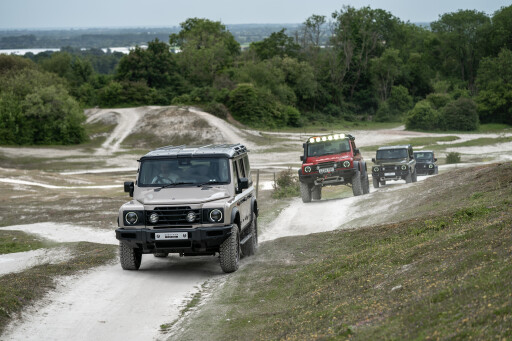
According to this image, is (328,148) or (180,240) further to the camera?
(328,148)

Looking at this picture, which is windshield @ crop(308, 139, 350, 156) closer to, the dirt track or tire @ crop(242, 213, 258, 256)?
the dirt track

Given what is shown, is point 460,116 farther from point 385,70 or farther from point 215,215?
point 215,215

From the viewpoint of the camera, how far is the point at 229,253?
46.8ft

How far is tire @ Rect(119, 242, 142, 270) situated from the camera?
14562mm

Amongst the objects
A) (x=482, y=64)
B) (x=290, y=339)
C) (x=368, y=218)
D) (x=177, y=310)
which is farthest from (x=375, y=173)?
(x=482, y=64)

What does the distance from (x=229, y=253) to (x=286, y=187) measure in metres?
21.4

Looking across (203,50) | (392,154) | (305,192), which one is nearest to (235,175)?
(305,192)

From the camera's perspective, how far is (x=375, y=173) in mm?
34938

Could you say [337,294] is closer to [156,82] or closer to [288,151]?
[288,151]

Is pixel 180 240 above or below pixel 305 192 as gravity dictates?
above

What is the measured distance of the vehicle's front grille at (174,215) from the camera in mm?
13984

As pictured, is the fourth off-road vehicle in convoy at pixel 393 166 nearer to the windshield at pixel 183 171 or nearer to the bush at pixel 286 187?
the bush at pixel 286 187

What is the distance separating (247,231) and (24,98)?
209 ft

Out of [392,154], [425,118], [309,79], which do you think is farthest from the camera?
[309,79]
